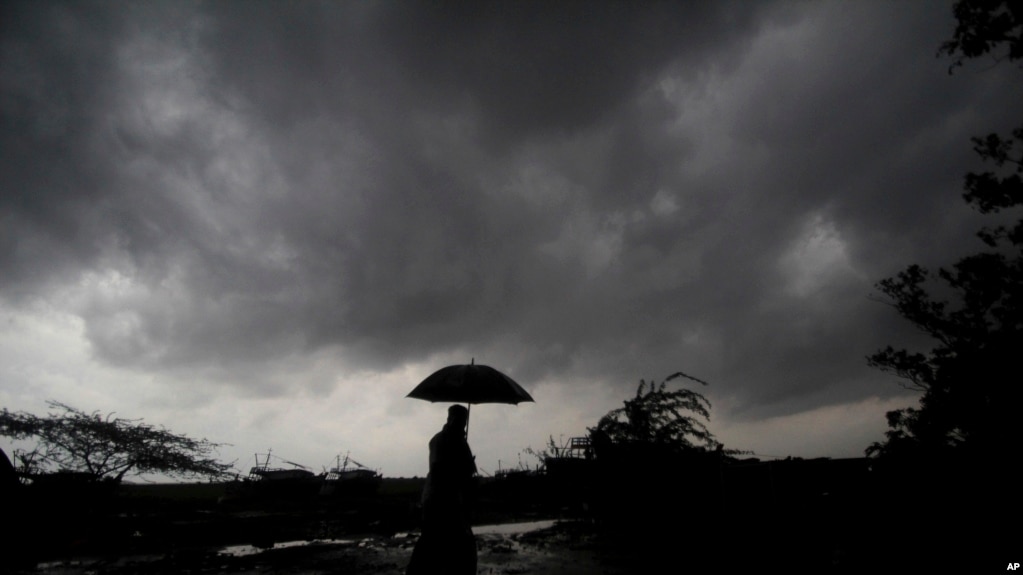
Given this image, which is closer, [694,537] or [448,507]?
[448,507]

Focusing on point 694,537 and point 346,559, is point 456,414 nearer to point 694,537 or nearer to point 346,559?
point 346,559

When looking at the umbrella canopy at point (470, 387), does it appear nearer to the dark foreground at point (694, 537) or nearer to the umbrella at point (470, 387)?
the umbrella at point (470, 387)

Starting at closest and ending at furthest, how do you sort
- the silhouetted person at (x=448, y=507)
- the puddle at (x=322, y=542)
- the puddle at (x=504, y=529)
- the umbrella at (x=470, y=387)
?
the silhouetted person at (x=448, y=507), the umbrella at (x=470, y=387), the puddle at (x=322, y=542), the puddle at (x=504, y=529)

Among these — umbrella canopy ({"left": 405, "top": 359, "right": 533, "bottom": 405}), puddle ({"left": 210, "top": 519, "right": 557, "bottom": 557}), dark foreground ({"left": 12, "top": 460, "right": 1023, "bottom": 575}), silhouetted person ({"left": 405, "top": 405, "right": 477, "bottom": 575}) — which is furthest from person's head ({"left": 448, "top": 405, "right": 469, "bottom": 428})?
puddle ({"left": 210, "top": 519, "right": 557, "bottom": 557})

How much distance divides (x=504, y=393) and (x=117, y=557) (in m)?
11.0

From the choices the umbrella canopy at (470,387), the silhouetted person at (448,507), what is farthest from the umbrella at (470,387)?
the silhouetted person at (448,507)

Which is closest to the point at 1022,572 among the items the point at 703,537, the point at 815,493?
the point at 815,493

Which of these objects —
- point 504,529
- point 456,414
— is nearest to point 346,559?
point 456,414

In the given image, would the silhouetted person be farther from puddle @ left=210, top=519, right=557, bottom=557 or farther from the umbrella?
puddle @ left=210, top=519, right=557, bottom=557

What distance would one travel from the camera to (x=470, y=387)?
6.27 meters

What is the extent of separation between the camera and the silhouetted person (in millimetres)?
4828

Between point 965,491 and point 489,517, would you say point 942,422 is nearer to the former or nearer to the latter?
point 965,491

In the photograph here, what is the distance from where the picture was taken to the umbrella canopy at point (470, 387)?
630 cm

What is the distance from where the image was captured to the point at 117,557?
34.8 feet
